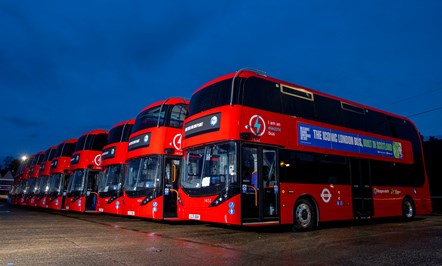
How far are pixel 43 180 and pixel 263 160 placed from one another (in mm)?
20924

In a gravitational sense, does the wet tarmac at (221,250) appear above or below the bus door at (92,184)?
below

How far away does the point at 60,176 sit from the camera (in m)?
20.7

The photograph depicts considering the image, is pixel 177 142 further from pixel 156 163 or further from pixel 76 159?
pixel 76 159

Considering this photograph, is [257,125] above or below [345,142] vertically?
below

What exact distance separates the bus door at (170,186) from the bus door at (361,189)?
6.06 m

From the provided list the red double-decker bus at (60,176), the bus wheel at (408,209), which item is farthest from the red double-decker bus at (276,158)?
the red double-decker bus at (60,176)

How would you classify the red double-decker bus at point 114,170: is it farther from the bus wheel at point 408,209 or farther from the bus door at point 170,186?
the bus wheel at point 408,209

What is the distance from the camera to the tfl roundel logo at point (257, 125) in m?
8.45

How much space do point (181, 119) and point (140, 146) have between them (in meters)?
1.82

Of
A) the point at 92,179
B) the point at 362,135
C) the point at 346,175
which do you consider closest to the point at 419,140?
the point at 362,135

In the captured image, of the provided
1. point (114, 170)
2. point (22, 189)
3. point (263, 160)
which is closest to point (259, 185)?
point (263, 160)

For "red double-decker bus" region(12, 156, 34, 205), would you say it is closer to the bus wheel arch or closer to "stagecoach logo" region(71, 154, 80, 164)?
"stagecoach logo" region(71, 154, 80, 164)

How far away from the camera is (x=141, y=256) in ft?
17.5

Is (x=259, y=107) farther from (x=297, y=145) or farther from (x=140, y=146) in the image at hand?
(x=140, y=146)
